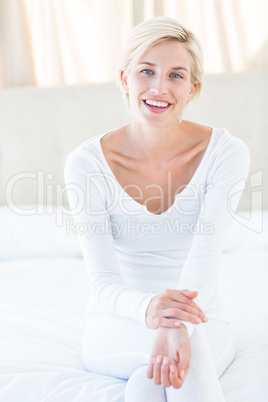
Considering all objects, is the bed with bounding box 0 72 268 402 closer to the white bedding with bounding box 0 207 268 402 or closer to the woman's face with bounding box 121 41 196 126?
the white bedding with bounding box 0 207 268 402

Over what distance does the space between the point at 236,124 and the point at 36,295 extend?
1.35 meters

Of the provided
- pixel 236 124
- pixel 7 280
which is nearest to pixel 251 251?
pixel 236 124

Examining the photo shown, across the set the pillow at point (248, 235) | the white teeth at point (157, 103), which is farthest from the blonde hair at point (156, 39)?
the pillow at point (248, 235)

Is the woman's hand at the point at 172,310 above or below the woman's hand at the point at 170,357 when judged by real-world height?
above

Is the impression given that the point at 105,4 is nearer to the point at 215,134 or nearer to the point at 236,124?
the point at 236,124

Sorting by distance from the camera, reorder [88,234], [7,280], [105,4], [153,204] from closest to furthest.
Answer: [88,234]
[153,204]
[7,280]
[105,4]

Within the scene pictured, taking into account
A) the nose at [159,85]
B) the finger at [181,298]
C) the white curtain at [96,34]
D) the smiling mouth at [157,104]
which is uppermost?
the white curtain at [96,34]

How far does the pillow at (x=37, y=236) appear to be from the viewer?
2.34m

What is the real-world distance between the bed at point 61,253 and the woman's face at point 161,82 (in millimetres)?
685

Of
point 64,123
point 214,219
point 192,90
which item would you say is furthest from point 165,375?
point 64,123

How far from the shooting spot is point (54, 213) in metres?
2.48

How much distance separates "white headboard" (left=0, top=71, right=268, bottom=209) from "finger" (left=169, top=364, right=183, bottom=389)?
1.67 meters

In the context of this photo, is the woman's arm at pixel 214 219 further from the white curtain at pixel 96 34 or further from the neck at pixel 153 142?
the white curtain at pixel 96 34

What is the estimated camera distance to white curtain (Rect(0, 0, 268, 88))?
2.57 meters
